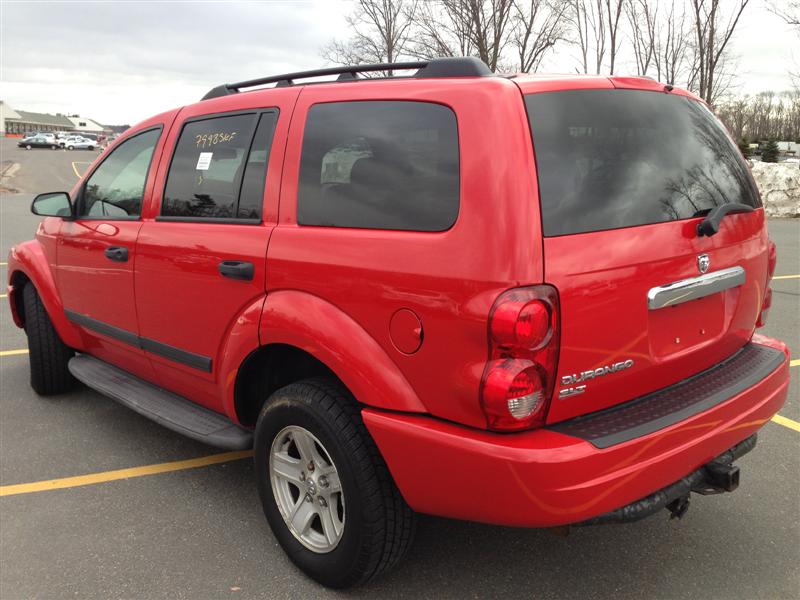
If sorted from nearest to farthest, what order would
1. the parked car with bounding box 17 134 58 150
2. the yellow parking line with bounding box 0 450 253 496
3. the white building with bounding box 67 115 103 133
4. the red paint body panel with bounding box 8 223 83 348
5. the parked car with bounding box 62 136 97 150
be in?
the yellow parking line with bounding box 0 450 253 496 → the red paint body panel with bounding box 8 223 83 348 → the parked car with bounding box 17 134 58 150 → the parked car with bounding box 62 136 97 150 → the white building with bounding box 67 115 103 133

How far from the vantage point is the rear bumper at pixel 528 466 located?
2.03m

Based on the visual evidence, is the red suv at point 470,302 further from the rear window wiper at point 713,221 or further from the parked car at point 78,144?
the parked car at point 78,144

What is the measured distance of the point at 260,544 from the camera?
9.75ft

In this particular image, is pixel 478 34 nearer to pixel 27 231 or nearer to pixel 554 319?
pixel 27 231

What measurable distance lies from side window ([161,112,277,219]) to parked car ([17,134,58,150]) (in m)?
59.0

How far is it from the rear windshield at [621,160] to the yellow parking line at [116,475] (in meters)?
2.52

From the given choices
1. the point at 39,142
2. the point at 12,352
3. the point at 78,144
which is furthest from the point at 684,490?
the point at 78,144

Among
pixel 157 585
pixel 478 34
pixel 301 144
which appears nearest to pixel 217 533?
pixel 157 585

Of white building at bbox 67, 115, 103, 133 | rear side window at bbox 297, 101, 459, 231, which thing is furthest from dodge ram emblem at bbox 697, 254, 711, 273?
white building at bbox 67, 115, 103, 133

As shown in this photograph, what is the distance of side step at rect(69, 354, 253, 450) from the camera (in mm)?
3074

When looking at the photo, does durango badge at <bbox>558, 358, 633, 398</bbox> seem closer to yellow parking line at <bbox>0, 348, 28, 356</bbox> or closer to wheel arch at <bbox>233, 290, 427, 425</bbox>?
wheel arch at <bbox>233, 290, 427, 425</bbox>

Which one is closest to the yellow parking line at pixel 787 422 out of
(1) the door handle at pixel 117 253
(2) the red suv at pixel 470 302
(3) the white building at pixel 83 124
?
(2) the red suv at pixel 470 302

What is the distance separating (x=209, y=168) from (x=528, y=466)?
6.82 ft

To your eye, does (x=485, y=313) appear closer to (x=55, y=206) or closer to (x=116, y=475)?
(x=116, y=475)
